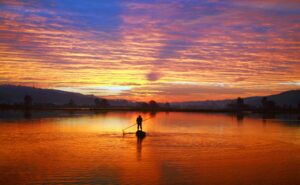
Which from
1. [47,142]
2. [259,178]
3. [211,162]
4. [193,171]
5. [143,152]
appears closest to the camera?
[259,178]

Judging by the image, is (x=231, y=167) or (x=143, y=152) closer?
(x=231, y=167)

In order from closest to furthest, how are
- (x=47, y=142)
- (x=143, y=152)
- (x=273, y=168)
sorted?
(x=273, y=168)
(x=143, y=152)
(x=47, y=142)

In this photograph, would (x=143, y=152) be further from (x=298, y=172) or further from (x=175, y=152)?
(x=298, y=172)

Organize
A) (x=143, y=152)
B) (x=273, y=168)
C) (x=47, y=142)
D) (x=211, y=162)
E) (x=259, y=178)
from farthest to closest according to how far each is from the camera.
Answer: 1. (x=47, y=142)
2. (x=143, y=152)
3. (x=211, y=162)
4. (x=273, y=168)
5. (x=259, y=178)

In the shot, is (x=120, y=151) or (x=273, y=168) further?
(x=120, y=151)

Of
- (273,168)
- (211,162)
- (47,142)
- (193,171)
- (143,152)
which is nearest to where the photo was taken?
(193,171)

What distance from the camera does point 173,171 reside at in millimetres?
17266

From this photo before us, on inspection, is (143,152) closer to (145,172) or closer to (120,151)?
(120,151)

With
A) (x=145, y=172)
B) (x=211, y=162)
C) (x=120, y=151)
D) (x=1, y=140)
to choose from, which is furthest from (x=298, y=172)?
(x=1, y=140)

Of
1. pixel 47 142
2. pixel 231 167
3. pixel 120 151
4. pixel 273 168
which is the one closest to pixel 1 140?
pixel 47 142

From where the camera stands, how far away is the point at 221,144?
91.9ft

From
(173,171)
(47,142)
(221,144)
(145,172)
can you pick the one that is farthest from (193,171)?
(47,142)

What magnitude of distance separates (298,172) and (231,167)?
3103 millimetres

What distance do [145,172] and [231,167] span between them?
14.9ft
